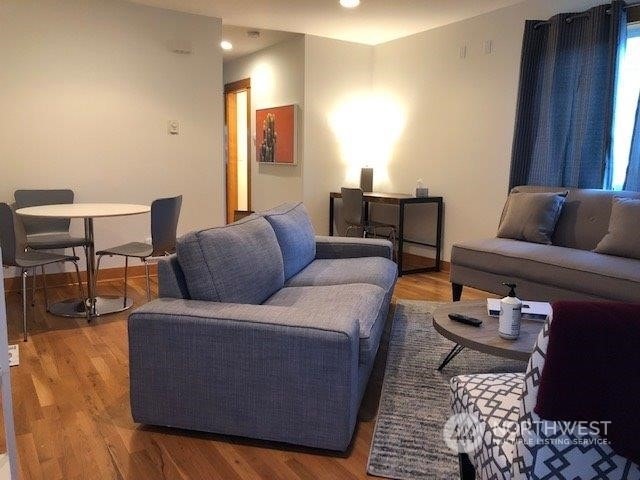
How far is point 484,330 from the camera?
2127mm

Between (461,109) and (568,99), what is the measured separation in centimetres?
104

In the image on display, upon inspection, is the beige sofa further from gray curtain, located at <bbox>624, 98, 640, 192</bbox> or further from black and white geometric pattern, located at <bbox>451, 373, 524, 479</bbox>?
black and white geometric pattern, located at <bbox>451, 373, 524, 479</bbox>

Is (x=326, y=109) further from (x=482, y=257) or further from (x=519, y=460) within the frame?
(x=519, y=460)

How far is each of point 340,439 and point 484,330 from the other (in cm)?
80

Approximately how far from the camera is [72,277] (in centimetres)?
410

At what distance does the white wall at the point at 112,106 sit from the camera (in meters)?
3.71

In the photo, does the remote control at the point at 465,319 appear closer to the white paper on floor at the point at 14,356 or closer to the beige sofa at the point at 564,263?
the beige sofa at the point at 564,263

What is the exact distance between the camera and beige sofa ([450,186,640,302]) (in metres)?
2.73

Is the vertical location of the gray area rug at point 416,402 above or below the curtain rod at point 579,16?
below

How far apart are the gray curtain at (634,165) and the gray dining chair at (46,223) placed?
12.3ft

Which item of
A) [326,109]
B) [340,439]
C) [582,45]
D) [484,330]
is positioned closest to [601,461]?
[340,439]

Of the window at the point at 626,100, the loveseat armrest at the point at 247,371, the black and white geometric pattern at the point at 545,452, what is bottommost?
the loveseat armrest at the point at 247,371

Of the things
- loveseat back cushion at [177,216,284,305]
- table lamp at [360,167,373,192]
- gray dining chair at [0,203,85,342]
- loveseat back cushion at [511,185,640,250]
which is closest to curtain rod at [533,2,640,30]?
loveseat back cushion at [511,185,640,250]

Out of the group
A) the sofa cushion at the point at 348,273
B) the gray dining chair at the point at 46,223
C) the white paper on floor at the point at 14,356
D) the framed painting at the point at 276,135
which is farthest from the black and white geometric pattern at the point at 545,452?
the framed painting at the point at 276,135
